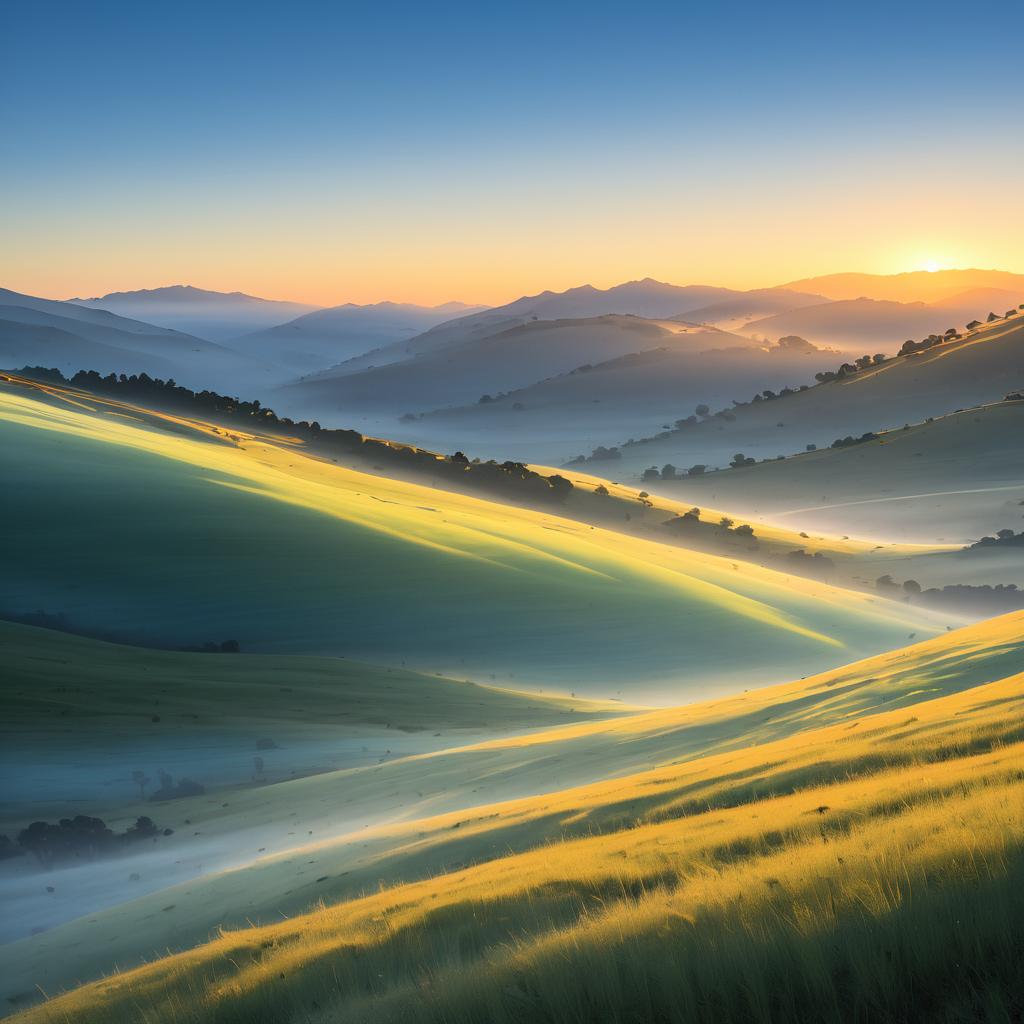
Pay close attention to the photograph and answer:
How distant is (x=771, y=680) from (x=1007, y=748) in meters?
24.9

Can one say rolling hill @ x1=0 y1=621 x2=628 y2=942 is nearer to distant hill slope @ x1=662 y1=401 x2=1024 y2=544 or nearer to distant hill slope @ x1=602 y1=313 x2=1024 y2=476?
distant hill slope @ x1=662 y1=401 x2=1024 y2=544

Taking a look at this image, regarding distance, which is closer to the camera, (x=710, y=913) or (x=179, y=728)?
(x=710, y=913)

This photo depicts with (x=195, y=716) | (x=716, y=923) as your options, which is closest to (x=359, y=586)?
(x=195, y=716)

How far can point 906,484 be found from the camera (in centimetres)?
8706

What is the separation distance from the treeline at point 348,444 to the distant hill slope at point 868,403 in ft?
179

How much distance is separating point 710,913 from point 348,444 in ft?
226

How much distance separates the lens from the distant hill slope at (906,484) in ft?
245

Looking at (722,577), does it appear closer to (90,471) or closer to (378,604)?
(378,604)

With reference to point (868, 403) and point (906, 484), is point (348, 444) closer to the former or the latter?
point (906, 484)

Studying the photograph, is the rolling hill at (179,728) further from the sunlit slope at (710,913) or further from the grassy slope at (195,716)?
the sunlit slope at (710,913)

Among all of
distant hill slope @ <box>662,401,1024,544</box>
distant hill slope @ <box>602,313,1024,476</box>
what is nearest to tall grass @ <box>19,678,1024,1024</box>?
distant hill slope @ <box>662,401,1024,544</box>

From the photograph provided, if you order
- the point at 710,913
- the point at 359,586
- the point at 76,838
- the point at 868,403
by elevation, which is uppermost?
the point at 868,403

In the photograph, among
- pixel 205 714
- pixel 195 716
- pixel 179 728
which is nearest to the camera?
pixel 179 728

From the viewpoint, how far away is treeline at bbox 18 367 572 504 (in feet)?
226
